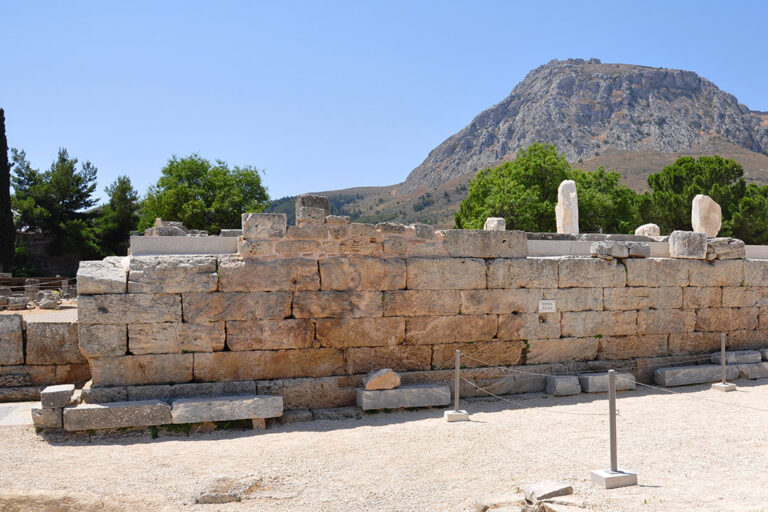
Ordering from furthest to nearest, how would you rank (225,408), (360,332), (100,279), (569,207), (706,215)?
(569,207), (706,215), (360,332), (100,279), (225,408)

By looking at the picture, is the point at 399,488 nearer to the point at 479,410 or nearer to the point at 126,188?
the point at 479,410

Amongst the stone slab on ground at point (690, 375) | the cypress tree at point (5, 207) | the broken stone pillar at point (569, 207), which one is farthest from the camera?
the cypress tree at point (5, 207)

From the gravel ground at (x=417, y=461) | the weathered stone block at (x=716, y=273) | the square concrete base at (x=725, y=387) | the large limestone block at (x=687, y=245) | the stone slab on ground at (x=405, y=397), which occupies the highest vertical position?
the large limestone block at (x=687, y=245)

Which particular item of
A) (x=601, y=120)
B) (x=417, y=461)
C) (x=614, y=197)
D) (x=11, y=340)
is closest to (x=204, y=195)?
(x=614, y=197)

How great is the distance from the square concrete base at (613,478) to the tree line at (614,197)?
67.3 feet

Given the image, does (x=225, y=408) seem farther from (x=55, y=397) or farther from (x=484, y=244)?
(x=484, y=244)

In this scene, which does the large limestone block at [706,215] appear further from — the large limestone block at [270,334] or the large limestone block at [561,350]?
the large limestone block at [270,334]

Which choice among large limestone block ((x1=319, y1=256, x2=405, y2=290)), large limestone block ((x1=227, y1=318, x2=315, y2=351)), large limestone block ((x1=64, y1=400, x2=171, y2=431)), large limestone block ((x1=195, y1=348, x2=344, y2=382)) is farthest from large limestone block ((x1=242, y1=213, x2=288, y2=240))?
large limestone block ((x1=64, y1=400, x2=171, y2=431))

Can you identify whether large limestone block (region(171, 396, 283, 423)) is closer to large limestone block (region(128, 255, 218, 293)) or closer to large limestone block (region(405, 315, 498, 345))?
large limestone block (region(128, 255, 218, 293))

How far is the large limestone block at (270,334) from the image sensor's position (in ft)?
23.0

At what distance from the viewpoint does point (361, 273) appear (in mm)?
7473

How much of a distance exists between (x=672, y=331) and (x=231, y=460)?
7212mm

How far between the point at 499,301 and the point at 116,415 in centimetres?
509

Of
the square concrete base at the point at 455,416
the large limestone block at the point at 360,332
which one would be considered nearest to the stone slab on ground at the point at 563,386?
the square concrete base at the point at 455,416
